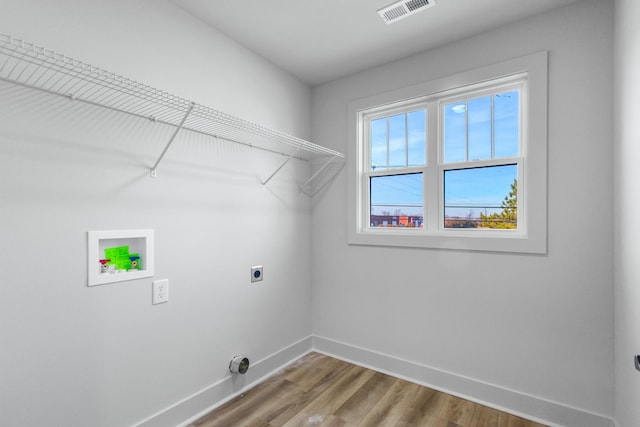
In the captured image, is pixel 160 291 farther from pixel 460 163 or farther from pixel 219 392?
pixel 460 163

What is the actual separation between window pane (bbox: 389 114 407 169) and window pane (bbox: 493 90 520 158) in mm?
647

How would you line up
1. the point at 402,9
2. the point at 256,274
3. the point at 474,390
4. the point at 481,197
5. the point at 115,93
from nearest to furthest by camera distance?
the point at 115,93, the point at 402,9, the point at 474,390, the point at 481,197, the point at 256,274

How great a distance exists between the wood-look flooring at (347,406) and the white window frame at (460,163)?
103cm

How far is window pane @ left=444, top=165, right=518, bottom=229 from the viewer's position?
6.89 ft

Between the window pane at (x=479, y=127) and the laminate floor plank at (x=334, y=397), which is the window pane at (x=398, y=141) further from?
the laminate floor plank at (x=334, y=397)

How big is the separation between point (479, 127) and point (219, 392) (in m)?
2.54

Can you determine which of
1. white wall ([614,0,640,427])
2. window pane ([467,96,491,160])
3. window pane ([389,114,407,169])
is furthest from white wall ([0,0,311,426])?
white wall ([614,0,640,427])

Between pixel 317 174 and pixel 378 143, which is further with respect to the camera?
pixel 317 174

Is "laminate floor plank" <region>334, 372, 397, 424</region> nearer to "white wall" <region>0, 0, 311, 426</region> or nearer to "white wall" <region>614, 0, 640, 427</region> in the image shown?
"white wall" <region>0, 0, 311, 426</region>

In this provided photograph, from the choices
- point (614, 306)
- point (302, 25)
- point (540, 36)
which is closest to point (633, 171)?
point (614, 306)

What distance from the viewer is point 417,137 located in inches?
97.3

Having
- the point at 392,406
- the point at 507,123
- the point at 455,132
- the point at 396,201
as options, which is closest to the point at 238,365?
the point at 392,406

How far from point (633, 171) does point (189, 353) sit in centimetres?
243

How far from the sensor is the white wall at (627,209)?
129cm
